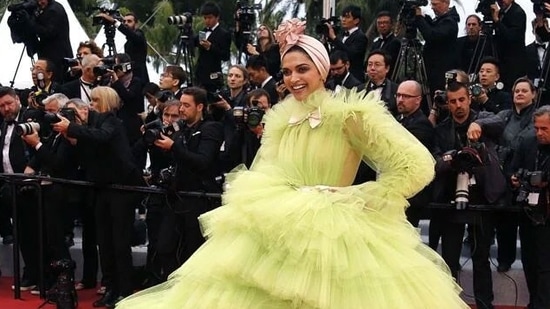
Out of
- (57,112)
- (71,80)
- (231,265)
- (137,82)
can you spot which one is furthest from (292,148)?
(71,80)

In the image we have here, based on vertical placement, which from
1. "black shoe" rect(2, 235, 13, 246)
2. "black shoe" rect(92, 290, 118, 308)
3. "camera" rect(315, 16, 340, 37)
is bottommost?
"black shoe" rect(92, 290, 118, 308)

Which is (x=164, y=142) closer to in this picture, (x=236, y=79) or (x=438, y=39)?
(x=236, y=79)

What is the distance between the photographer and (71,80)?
9.68 meters

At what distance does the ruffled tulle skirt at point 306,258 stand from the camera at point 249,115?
2623 millimetres

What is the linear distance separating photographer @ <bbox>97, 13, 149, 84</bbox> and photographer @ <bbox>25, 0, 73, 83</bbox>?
572 millimetres

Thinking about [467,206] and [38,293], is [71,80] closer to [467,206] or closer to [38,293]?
[38,293]

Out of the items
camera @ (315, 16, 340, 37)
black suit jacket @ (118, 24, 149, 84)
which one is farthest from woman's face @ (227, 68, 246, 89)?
black suit jacket @ (118, 24, 149, 84)

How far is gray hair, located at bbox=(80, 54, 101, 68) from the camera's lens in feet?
29.4

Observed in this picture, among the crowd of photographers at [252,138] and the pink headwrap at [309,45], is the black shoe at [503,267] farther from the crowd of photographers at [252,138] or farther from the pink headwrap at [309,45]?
the pink headwrap at [309,45]

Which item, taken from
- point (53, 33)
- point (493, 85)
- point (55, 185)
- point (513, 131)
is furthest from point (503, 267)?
point (53, 33)

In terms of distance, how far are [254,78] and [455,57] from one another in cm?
206

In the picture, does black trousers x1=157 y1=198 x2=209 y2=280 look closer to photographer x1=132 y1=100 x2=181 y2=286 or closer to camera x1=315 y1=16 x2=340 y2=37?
photographer x1=132 y1=100 x2=181 y2=286

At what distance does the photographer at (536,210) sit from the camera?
21.1ft

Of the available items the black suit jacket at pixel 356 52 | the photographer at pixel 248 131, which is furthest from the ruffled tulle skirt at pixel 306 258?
the black suit jacket at pixel 356 52
